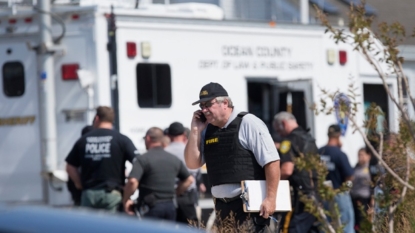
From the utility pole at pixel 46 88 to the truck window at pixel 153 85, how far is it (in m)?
0.86

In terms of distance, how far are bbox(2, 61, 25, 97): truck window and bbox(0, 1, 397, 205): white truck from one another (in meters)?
0.01

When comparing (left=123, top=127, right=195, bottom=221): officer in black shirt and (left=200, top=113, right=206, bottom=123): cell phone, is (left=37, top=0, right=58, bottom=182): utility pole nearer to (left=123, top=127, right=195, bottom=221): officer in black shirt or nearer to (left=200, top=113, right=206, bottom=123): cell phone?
(left=123, top=127, right=195, bottom=221): officer in black shirt

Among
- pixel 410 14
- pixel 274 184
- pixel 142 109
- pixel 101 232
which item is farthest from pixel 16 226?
pixel 410 14

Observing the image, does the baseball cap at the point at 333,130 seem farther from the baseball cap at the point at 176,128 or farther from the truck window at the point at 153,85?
the baseball cap at the point at 176,128

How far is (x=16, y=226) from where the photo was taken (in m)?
2.80

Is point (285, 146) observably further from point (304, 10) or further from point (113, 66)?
point (304, 10)

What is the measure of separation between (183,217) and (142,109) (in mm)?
1219

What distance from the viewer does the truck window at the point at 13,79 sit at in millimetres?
9859

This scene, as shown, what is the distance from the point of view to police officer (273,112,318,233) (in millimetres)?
8989

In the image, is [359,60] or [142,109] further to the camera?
[359,60]

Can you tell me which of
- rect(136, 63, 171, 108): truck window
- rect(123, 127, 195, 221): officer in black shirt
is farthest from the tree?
rect(136, 63, 171, 108): truck window

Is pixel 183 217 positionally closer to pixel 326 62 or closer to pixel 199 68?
pixel 199 68

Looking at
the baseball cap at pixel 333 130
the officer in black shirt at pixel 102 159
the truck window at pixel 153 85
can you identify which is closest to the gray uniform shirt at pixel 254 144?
the officer in black shirt at pixel 102 159

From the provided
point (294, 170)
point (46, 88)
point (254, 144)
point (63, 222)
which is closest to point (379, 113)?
point (254, 144)
